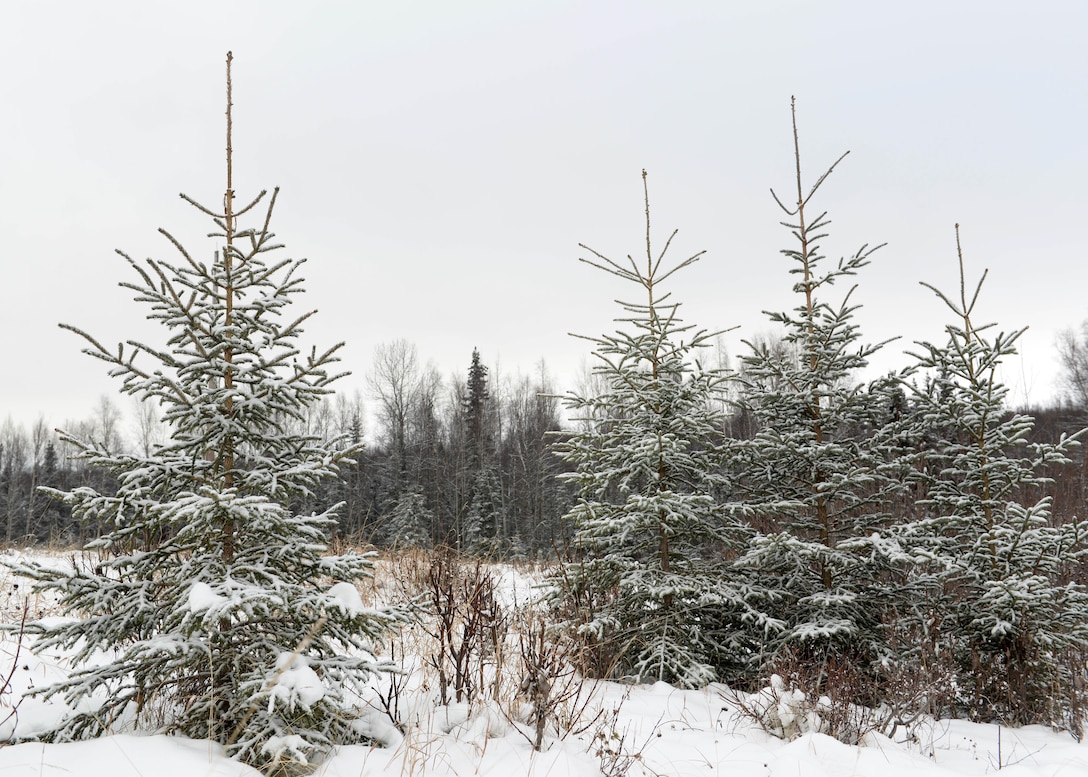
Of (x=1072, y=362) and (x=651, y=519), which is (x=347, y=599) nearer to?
(x=651, y=519)

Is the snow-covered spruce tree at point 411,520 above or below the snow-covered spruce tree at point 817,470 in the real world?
below

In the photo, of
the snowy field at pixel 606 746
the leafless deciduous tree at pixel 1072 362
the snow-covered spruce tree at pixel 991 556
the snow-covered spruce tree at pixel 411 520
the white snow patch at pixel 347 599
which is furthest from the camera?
the leafless deciduous tree at pixel 1072 362

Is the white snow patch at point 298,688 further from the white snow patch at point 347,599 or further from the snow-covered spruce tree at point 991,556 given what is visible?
the snow-covered spruce tree at point 991,556

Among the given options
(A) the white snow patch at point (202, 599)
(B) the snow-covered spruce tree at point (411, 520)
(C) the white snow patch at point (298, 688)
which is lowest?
(B) the snow-covered spruce tree at point (411, 520)

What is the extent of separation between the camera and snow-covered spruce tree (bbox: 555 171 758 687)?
527 cm

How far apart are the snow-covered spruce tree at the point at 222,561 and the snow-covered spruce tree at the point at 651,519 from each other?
246 centimetres

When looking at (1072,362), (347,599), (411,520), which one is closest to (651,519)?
(347,599)

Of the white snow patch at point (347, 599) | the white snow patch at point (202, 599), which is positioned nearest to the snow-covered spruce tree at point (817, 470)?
the white snow patch at point (347, 599)

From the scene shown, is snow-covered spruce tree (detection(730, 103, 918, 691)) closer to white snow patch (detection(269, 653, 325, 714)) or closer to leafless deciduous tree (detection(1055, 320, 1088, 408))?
white snow patch (detection(269, 653, 325, 714))

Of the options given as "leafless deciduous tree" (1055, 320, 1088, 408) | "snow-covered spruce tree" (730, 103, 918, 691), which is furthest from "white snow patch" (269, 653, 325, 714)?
"leafless deciduous tree" (1055, 320, 1088, 408)

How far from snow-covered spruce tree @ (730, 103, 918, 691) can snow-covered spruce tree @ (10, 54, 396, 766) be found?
366cm

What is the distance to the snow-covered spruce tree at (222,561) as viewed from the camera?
274 cm

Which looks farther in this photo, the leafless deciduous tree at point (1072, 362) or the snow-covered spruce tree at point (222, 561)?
the leafless deciduous tree at point (1072, 362)

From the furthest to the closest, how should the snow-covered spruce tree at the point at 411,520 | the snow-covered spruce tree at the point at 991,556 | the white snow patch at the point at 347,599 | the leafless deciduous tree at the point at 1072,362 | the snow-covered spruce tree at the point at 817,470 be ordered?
1. the leafless deciduous tree at the point at 1072,362
2. the snow-covered spruce tree at the point at 411,520
3. the snow-covered spruce tree at the point at 817,470
4. the snow-covered spruce tree at the point at 991,556
5. the white snow patch at the point at 347,599
